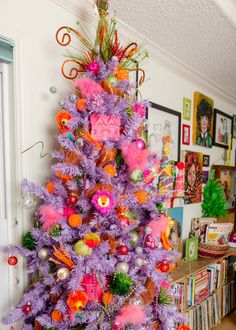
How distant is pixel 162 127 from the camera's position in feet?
6.72

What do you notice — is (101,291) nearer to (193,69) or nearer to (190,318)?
(190,318)

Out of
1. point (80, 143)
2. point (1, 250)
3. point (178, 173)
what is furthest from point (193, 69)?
point (1, 250)

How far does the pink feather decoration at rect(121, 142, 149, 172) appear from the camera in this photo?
109 cm

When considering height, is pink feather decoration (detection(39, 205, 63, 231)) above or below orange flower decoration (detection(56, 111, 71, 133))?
below

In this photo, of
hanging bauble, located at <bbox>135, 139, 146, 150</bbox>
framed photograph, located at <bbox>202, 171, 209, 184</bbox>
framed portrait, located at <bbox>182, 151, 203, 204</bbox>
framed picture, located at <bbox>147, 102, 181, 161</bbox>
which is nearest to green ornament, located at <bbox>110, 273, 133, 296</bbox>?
hanging bauble, located at <bbox>135, 139, 146, 150</bbox>

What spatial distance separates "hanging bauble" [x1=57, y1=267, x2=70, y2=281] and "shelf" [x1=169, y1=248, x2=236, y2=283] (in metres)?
0.97

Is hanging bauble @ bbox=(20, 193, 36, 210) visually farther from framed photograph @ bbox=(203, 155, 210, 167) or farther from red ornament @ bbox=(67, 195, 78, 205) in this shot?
framed photograph @ bbox=(203, 155, 210, 167)

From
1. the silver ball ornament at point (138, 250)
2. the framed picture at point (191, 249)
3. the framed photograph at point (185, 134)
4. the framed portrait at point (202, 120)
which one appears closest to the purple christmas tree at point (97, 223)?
the silver ball ornament at point (138, 250)

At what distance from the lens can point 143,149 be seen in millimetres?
1122

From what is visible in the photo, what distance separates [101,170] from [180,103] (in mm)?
1418

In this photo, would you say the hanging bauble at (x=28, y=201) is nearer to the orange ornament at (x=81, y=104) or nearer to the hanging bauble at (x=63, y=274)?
the hanging bauble at (x=63, y=274)

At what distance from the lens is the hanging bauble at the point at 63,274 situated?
997 mm

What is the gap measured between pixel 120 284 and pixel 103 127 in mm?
584

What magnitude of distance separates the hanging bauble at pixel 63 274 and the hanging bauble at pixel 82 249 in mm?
74
